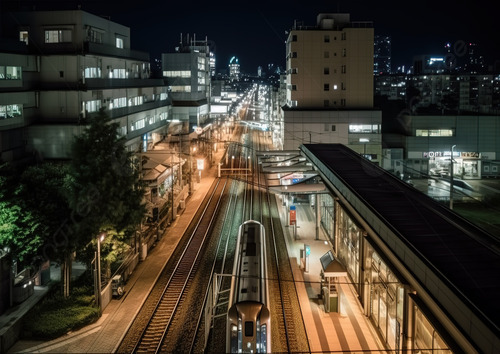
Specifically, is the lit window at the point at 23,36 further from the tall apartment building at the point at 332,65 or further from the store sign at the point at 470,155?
the store sign at the point at 470,155

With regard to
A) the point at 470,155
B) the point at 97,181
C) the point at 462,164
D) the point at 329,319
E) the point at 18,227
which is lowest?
the point at 329,319

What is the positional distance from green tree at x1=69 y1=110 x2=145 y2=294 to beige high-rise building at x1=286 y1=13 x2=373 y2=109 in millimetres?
31048

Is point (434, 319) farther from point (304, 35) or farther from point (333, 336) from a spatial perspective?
point (304, 35)

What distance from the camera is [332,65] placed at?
142ft

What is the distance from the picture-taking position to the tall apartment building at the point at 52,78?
67.0ft

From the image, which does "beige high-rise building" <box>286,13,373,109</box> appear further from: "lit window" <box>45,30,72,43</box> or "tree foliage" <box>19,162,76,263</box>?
"tree foliage" <box>19,162,76,263</box>

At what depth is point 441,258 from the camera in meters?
9.77

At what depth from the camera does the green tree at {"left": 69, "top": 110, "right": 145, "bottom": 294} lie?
13.3m

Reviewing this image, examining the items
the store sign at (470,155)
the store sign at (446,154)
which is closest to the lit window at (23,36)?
the store sign at (446,154)

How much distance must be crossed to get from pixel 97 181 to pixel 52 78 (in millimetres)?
12741

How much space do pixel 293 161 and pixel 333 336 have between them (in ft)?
56.1

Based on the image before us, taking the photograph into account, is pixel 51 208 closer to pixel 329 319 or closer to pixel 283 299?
pixel 283 299

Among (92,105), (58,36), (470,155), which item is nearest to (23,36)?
(58,36)

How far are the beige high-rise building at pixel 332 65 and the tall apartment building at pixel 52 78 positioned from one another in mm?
18451
